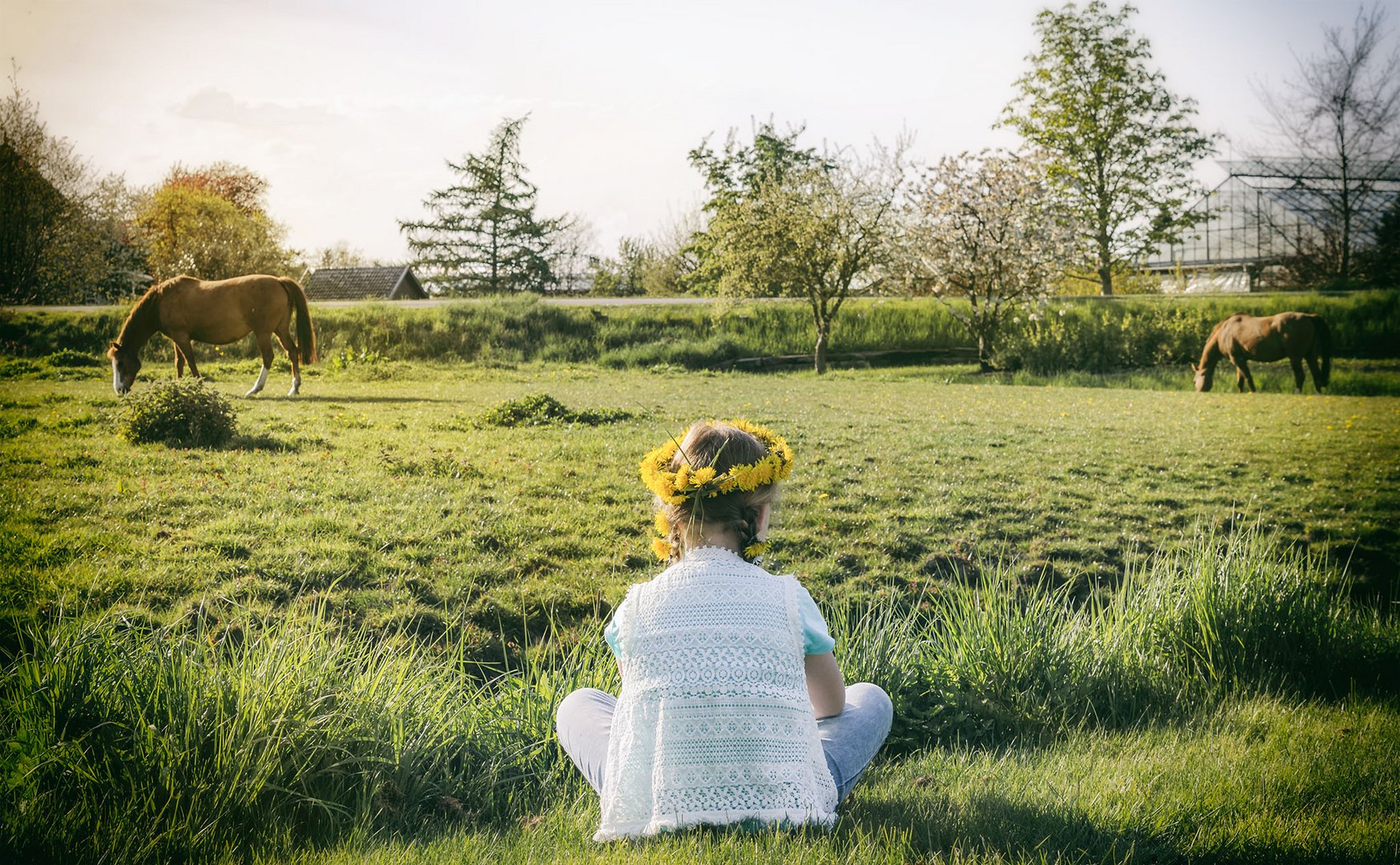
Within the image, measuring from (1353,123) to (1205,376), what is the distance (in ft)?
6.54

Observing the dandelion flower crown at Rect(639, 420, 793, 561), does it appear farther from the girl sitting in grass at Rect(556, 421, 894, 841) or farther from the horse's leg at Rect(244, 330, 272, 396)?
the horse's leg at Rect(244, 330, 272, 396)

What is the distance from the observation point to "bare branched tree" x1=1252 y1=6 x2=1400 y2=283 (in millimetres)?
5465

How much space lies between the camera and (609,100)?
4.36 metres

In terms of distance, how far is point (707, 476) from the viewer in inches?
68.6

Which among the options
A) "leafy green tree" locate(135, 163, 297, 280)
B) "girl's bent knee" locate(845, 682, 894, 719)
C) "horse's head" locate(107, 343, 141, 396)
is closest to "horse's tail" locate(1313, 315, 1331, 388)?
"girl's bent knee" locate(845, 682, 894, 719)

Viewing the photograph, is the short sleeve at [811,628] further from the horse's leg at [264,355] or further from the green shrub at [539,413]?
the horse's leg at [264,355]

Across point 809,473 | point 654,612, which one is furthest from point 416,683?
point 809,473

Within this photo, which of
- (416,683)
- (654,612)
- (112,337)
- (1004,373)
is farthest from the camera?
(1004,373)

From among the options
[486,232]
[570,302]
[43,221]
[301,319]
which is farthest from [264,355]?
[570,302]

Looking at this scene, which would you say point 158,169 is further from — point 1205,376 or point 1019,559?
point 1205,376

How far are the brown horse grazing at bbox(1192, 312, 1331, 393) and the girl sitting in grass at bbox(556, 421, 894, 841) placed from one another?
15.7 feet

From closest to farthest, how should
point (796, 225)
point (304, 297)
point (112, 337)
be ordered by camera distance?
point (112, 337) → point (304, 297) → point (796, 225)

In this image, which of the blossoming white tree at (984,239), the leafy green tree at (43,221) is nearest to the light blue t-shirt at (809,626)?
the leafy green tree at (43,221)

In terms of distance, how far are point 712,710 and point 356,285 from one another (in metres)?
2.98
